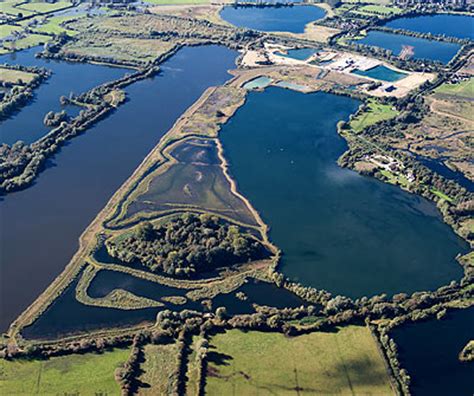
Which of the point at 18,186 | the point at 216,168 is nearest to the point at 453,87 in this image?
the point at 216,168

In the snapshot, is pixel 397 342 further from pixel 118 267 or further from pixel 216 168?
pixel 216 168

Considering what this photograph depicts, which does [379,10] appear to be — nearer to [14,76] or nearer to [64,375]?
[14,76]

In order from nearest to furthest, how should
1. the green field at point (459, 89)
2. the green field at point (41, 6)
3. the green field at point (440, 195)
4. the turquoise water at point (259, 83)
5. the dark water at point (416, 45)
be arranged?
the green field at point (440, 195) < the green field at point (459, 89) < the turquoise water at point (259, 83) < the dark water at point (416, 45) < the green field at point (41, 6)

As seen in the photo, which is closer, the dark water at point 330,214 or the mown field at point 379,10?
the dark water at point 330,214

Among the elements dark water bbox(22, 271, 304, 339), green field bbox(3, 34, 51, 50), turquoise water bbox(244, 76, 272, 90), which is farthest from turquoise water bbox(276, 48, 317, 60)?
dark water bbox(22, 271, 304, 339)

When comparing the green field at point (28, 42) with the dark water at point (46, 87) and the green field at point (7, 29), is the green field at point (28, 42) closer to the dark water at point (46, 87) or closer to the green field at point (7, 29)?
the dark water at point (46, 87)

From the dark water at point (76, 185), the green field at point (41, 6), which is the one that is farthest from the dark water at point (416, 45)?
the green field at point (41, 6)
